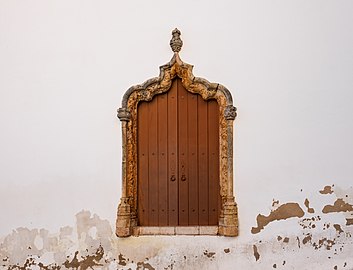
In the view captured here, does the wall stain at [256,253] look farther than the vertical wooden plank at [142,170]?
No

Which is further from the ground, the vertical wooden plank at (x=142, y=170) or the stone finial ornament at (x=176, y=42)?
the stone finial ornament at (x=176, y=42)

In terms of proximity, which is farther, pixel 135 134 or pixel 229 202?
pixel 135 134

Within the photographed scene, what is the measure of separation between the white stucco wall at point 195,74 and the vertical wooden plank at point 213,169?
0.24 metres

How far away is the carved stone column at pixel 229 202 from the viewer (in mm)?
4844

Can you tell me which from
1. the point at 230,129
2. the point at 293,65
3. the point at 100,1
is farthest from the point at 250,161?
the point at 100,1

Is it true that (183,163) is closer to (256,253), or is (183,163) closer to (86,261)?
(256,253)

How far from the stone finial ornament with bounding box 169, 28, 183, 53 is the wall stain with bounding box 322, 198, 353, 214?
221cm

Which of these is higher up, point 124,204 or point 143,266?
point 124,204

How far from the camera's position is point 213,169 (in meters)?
5.07

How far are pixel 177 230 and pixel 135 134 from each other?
1.10 metres

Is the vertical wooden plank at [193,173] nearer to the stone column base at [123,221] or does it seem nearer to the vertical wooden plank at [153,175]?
the vertical wooden plank at [153,175]

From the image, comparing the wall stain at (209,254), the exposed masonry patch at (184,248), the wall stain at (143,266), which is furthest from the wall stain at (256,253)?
the wall stain at (143,266)

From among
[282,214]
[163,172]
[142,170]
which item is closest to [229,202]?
[282,214]

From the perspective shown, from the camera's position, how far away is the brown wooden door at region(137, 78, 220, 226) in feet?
16.6
